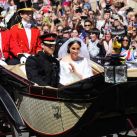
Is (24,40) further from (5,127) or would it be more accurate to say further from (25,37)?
(5,127)

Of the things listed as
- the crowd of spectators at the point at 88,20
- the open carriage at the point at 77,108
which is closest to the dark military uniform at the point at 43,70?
the open carriage at the point at 77,108

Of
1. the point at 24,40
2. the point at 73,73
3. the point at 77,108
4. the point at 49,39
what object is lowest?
the point at 77,108

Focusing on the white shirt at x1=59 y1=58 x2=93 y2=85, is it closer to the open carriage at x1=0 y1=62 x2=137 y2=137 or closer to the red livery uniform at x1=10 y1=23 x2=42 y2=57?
the open carriage at x1=0 y1=62 x2=137 y2=137

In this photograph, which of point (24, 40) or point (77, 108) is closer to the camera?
point (77, 108)

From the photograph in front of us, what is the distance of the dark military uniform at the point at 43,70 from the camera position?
23.0 ft

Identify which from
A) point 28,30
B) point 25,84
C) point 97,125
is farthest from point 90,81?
point 28,30

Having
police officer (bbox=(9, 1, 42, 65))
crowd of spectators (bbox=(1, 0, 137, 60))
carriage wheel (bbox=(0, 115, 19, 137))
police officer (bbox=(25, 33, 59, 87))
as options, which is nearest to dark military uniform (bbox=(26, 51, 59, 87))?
police officer (bbox=(25, 33, 59, 87))

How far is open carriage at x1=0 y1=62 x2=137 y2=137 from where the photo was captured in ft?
20.1

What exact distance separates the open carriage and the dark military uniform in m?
0.12

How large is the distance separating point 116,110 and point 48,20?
10.6 meters

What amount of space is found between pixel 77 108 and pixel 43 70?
0.99 metres

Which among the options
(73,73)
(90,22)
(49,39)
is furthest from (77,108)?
(90,22)

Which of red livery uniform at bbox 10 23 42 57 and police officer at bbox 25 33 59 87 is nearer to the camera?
police officer at bbox 25 33 59 87

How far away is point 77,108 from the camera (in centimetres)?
630
